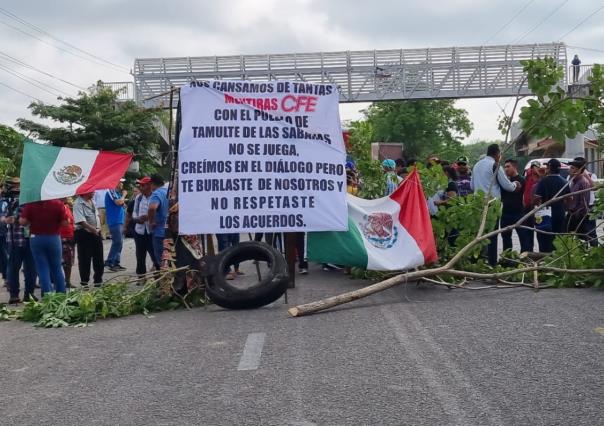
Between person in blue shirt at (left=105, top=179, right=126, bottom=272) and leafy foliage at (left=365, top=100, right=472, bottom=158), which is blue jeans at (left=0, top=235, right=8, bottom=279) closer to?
person in blue shirt at (left=105, top=179, right=126, bottom=272)

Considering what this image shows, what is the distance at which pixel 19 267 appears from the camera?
40.1ft

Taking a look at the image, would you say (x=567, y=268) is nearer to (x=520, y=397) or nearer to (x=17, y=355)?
(x=520, y=397)

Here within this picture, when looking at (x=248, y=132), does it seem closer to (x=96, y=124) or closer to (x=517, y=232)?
(x=517, y=232)

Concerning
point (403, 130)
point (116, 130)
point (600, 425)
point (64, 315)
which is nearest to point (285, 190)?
point (64, 315)

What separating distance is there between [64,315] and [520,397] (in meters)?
6.10

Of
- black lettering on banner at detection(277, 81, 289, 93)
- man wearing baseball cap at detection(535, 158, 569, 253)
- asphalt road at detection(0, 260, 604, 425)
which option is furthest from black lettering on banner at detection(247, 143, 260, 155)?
man wearing baseball cap at detection(535, 158, 569, 253)

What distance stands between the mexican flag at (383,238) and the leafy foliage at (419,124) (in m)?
54.4

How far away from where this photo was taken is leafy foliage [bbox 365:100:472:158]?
219 ft

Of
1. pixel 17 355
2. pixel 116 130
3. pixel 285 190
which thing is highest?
pixel 116 130

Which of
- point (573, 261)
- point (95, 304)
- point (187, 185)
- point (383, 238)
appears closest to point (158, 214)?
point (187, 185)

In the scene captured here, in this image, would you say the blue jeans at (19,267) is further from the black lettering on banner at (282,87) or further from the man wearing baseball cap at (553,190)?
the man wearing baseball cap at (553,190)

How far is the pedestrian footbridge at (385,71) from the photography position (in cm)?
3822

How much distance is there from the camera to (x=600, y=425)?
4.84m

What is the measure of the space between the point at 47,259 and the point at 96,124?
27.0 meters
